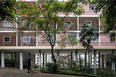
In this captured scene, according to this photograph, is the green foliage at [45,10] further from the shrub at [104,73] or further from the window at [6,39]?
the window at [6,39]

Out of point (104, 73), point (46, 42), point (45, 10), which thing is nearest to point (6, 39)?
point (46, 42)

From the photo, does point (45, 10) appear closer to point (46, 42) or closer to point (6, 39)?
point (46, 42)

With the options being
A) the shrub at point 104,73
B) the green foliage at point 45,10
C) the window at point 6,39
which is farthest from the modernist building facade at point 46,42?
the green foliage at point 45,10

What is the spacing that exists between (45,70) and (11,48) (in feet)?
20.0

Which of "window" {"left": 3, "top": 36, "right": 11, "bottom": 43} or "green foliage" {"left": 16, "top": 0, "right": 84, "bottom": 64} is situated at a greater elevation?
"green foliage" {"left": 16, "top": 0, "right": 84, "bottom": 64}

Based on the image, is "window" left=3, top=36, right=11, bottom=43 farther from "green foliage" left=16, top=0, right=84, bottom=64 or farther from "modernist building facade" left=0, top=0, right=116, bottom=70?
"green foliage" left=16, top=0, right=84, bottom=64

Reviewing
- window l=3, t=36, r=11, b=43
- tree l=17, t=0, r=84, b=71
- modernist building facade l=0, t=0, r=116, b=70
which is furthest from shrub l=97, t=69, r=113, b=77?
window l=3, t=36, r=11, b=43

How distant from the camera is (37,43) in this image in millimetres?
23266

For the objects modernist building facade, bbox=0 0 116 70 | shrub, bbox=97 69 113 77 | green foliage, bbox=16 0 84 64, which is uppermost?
green foliage, bbox=16 0 84 64

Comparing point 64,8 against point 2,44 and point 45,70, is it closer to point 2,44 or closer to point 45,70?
point 45,70

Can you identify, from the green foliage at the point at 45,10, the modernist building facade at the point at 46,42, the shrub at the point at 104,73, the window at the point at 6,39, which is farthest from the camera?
the window at the point at 6,39

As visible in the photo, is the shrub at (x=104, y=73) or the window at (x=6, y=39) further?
the window at (x=6, y=39)

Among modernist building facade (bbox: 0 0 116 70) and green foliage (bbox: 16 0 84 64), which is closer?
green foliage (bbox: 16 0 84 64)

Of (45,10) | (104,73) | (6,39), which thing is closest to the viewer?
(45,10)
